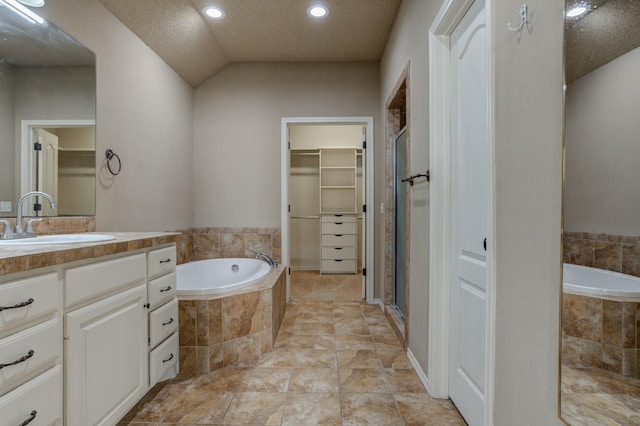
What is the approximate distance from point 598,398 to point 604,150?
0.51m

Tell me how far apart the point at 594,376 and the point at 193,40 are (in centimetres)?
333

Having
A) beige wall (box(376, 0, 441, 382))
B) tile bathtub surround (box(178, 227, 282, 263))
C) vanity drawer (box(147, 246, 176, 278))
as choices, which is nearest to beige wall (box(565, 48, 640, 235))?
beige wall (box(376, 0, 441, 382))

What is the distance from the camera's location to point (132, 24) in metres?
2.27

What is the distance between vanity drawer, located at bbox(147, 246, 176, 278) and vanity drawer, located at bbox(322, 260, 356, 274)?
10.6ft

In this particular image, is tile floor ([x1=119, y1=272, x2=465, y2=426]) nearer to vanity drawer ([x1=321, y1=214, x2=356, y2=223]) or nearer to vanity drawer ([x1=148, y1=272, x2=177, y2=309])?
vanity drawer ([x1=148, y1=272, x2=177, y2=309])

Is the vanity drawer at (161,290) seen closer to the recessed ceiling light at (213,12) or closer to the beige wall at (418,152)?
the beige wall at (418,152)

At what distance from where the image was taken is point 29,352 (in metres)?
0.90

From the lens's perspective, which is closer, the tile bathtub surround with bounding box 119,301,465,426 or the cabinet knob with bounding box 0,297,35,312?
the cabinet knob with bounding box 0,297,35,312

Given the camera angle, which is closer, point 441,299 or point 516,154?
point 516,154

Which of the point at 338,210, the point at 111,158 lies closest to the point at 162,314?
the point at 111,158

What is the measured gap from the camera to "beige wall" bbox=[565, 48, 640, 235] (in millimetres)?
545

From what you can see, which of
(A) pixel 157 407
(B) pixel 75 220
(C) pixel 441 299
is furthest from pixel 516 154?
(B) pixel 75 220

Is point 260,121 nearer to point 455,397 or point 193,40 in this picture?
point 193,40

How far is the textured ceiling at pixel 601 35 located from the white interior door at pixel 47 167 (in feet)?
7.41
